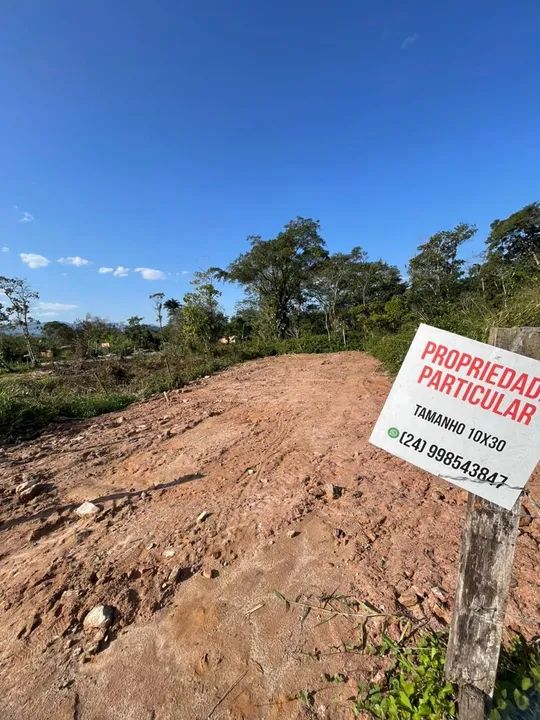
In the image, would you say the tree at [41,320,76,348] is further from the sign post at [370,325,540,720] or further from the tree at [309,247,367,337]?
the sign post at [370,325,540,720]

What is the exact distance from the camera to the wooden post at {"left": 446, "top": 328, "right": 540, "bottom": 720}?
0.99 m

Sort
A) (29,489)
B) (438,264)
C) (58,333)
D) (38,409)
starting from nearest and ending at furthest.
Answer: (29,489) < (38,409) < (438,264) < (58,333)

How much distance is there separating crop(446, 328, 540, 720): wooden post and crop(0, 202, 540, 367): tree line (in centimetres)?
1215

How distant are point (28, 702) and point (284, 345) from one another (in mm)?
13092

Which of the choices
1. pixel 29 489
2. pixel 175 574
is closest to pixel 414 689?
pixel 175 574

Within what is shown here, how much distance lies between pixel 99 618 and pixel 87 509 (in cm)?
119

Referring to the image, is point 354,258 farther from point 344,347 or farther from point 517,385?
point 517,385

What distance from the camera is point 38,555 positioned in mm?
2184

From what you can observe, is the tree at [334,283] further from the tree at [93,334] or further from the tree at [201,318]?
the tree at [93,334]

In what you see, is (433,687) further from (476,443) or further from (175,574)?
(175,574)

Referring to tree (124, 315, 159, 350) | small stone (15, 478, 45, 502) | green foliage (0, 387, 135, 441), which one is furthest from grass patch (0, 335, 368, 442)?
tree (124, 315, 159, 350)

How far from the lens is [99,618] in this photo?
163cm

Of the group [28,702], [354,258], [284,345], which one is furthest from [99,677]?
[354,258]

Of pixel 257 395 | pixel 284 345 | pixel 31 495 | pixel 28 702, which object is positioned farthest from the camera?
pixel 284 345
